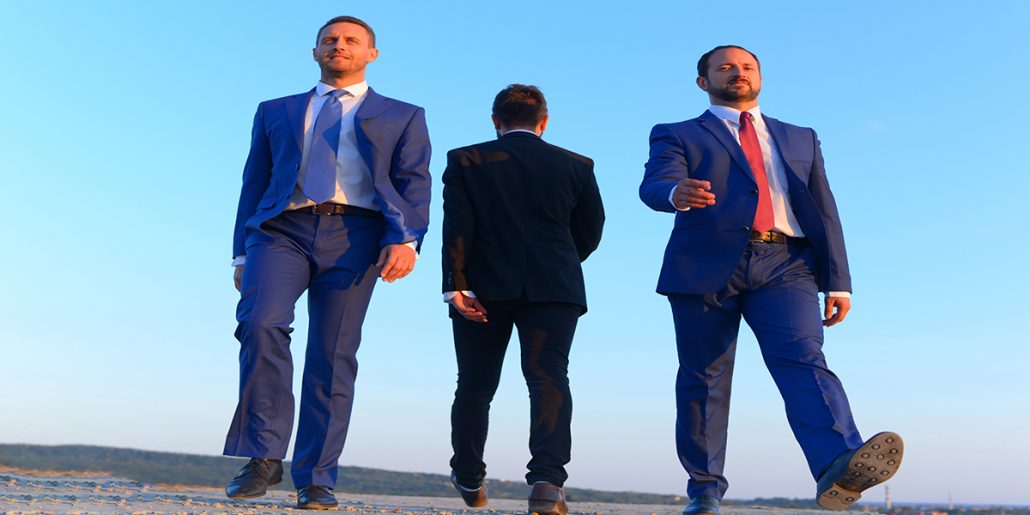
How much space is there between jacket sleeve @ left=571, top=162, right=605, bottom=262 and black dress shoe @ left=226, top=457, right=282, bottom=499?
6.45ft

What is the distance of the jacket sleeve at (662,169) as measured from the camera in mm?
4992

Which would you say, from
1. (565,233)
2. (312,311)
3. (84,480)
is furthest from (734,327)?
(84,480)

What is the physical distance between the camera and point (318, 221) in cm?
522

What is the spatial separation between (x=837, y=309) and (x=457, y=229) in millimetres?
2023

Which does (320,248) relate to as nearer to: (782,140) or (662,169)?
(662,169)

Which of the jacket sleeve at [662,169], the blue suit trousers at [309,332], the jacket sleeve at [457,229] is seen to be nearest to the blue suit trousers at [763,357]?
the jacket sleeve at [662,169]

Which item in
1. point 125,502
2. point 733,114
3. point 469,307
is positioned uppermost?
point 733,114

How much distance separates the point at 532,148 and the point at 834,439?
2.09 metres

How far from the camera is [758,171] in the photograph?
17.0 ft

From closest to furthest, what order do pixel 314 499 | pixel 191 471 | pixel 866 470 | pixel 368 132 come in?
1. pixel 866 470
2. pixel 314 499
3. pixel 368 132
4. pixel 191 471

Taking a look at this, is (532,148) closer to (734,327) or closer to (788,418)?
(734,327)

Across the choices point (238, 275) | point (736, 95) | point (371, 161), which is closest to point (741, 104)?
point (736, 95)

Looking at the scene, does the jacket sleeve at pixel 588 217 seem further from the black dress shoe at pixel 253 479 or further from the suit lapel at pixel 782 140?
the black dress shoe at pixel 253 479

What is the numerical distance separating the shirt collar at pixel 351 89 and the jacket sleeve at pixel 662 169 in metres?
1.64
